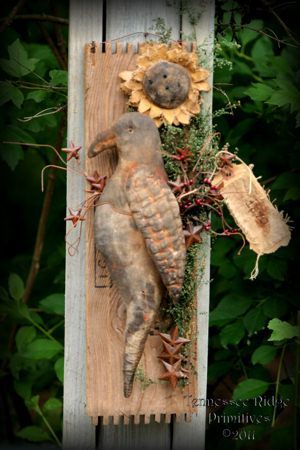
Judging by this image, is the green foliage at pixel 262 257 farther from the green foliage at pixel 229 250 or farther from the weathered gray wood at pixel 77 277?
the weathered gray wood at pixel 77 277

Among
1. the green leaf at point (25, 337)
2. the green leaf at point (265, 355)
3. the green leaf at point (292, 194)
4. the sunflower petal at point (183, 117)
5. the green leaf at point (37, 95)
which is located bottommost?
the green leaf at point (265, 355)

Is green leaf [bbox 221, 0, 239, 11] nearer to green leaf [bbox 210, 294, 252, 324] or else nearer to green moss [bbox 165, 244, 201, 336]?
green moss [bbox 165, 244, 201, 336]

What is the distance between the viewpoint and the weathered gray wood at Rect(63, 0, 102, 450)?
2.56 metres

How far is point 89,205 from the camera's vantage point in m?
2.53

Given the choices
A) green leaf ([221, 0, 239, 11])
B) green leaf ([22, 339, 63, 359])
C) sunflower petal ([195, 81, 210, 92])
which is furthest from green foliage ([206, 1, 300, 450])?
green leaf ([22, 339, 63, 359])

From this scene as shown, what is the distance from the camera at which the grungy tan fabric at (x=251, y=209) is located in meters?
2.59

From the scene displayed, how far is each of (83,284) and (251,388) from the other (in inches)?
31.5

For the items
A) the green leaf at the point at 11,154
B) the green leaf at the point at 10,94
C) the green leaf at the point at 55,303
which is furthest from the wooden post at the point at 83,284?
the green leaf at the point at 55,303

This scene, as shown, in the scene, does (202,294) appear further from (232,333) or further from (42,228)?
(42,228)

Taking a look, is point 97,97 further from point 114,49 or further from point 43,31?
point 43,31

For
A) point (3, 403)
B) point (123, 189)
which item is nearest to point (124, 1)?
point (123, 189)

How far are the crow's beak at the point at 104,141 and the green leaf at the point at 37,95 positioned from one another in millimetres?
590

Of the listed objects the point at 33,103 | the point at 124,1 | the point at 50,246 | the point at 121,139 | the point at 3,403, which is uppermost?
the point at 124,1

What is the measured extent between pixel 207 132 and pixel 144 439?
95cm
